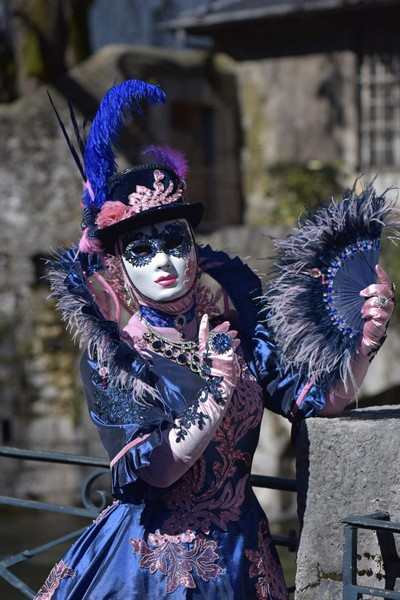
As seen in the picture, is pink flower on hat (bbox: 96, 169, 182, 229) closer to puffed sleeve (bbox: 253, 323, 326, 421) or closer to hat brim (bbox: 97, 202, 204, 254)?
hat brim (bbox: 97, 202, 204, 254)

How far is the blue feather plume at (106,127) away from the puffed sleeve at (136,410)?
0.47 m

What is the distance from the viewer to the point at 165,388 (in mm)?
2941

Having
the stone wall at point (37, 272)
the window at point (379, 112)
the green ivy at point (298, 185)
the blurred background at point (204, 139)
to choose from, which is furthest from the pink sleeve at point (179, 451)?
the window at point (379, 112)

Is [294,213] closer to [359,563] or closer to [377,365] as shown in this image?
[377,365]

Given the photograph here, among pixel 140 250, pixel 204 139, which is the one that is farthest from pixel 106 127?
pixel 204 139

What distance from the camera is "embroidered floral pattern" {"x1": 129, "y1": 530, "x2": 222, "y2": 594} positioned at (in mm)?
2850

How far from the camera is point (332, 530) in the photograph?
2.88 metres

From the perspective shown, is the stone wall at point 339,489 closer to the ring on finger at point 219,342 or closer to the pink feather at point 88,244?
the ring on finger at point 219,342

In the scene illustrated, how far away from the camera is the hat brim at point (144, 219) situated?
9.93 feet

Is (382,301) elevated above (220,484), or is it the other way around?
(382,301)

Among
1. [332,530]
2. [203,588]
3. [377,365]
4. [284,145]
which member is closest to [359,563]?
[332,530]

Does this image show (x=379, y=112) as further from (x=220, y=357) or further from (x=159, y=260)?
(x=220, y=357)

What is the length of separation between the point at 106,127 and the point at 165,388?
718mm

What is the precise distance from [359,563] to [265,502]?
24.5 feet
